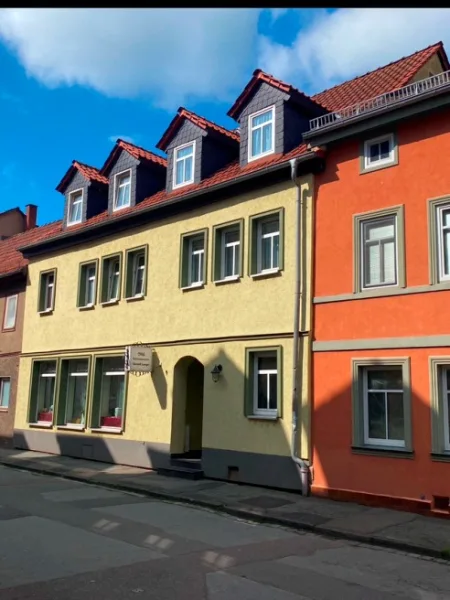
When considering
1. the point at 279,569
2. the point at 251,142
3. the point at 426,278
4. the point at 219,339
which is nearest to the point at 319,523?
the point at 279,569

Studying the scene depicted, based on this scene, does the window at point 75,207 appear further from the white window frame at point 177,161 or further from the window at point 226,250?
the window at point 226,250

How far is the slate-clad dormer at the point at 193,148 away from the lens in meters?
17.8

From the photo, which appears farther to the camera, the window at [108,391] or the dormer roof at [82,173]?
the dormer roof at [82,173]

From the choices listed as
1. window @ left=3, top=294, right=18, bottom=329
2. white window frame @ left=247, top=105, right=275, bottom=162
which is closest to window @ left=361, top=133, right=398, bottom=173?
white window frame @ left=247, top=105, right=275, bottom=162

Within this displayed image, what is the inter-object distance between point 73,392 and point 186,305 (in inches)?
259

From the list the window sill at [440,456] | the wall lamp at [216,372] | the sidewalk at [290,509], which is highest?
the wall lamp at [216,372]

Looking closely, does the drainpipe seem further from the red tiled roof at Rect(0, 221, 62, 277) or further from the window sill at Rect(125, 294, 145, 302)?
the red tiled roof at Rect(0, 221, 62, 277)

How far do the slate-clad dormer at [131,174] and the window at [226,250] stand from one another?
4.44m

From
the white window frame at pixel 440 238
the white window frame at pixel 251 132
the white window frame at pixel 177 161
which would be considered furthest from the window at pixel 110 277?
the white window frame at pixel 440 238

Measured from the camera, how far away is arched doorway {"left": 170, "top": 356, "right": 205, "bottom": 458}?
16.9 m

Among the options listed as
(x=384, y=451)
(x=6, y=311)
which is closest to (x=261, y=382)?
(x=384, y=451)

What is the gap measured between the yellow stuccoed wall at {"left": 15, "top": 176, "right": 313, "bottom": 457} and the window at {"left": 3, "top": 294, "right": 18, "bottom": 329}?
3.28 m

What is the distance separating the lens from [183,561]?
793 centimetres

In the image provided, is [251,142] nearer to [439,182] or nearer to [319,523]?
[439,182]
